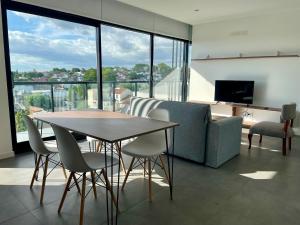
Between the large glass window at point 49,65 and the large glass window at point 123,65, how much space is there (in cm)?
36

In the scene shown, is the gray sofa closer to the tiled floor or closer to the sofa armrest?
the sofa armrest

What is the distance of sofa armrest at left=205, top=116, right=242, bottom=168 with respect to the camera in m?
3.01

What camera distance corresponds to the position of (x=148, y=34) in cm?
547

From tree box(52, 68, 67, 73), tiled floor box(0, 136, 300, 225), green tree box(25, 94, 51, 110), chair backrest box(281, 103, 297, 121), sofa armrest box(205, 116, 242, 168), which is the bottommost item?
tiled floor box(0, 136, 300, 225)

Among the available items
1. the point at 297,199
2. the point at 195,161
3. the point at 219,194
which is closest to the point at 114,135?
the point at 219,194

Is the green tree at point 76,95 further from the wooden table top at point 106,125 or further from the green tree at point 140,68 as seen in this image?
the wooden table top at point 106,125

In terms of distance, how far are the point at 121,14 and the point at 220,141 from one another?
3290 millimetres

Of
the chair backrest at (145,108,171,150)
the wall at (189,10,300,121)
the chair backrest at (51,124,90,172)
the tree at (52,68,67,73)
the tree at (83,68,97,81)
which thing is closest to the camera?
the chair backrest at (51,124,90,172)

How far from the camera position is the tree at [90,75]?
445 cm

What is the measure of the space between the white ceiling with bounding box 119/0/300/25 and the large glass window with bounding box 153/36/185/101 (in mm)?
907

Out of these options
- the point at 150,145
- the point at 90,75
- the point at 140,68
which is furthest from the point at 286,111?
the point at 90,75

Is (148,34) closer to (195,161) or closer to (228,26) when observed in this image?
(228,26)

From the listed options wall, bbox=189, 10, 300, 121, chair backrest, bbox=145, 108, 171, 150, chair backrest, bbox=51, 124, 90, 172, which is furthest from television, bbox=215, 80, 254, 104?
chair backrest, bbox=51, 124, 90, 172

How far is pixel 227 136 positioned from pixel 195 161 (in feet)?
1.89
